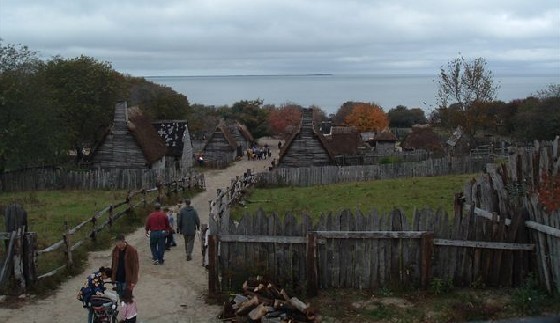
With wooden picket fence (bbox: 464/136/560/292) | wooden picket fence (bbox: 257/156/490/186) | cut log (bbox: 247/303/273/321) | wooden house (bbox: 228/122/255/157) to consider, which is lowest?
cut log (bbox: 247/303/273/321)

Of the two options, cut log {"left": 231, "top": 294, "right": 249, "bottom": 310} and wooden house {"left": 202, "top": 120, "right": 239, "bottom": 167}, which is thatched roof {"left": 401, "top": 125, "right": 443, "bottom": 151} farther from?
cut log {"left": 231, "top": 294, "right": 249, "bottom": 310}

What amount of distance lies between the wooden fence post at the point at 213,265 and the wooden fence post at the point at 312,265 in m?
1.85

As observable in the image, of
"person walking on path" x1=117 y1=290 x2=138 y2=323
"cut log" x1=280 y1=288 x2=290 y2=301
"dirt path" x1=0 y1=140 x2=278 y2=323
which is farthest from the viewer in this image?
"dirt path" x1=0 y1=140 x2=278 y2=323

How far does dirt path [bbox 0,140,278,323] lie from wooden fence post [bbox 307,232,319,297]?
185 cm

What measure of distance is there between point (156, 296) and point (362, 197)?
14.3 metres

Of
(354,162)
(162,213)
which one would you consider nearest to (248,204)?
(162,213)

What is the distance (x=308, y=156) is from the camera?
125 feet

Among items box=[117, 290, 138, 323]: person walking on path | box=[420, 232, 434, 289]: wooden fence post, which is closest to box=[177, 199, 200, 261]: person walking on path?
box=[117, 290, 138, 323]: person walking on path

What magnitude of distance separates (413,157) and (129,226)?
29.0 meters

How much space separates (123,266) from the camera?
1091 centimetres

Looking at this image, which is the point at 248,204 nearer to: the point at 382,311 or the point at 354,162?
the point at 382,311

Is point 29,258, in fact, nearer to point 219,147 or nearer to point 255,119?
point 219,147

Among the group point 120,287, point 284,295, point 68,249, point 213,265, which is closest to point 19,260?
point 68,249

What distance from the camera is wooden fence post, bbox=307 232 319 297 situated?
38.3 ft
